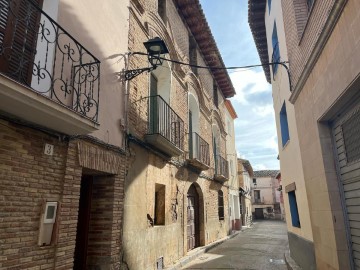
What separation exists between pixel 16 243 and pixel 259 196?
169 ft

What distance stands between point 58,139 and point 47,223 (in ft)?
3.99

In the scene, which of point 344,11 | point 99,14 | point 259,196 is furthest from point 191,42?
point 259,196

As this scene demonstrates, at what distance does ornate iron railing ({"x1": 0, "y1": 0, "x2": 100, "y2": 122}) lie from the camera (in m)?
3.77

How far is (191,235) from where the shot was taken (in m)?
11.1

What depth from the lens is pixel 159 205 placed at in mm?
8266

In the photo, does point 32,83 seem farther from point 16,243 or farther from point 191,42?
point 191,42

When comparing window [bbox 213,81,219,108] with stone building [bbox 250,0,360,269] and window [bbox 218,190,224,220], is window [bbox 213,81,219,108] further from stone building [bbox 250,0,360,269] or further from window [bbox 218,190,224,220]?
stone building [bbox 250,0,360,269]

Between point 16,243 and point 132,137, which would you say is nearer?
point 16,243

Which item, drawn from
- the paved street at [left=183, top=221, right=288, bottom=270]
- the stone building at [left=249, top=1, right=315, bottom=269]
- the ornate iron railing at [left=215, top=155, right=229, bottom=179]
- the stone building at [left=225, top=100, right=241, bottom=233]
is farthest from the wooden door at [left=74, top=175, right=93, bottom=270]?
the stone building at [left=225, top=100, right=241, bottom=233]

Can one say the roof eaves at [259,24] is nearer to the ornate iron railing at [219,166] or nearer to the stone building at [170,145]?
the stone building at [170,145]

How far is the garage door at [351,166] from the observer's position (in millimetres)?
4020

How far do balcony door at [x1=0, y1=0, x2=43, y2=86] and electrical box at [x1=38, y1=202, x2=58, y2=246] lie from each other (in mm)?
1761

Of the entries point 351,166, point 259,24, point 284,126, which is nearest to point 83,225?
point 351,166

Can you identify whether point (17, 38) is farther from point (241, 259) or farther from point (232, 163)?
point (232, 163)
